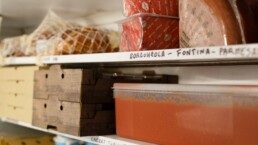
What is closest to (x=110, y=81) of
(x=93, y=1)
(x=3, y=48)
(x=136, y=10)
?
(x=136, y=10)

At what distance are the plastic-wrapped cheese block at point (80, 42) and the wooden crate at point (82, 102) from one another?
0.09 m

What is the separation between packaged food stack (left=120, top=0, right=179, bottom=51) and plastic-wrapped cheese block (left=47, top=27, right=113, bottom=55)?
352 millimetres

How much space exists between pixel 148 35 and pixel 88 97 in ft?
1.12

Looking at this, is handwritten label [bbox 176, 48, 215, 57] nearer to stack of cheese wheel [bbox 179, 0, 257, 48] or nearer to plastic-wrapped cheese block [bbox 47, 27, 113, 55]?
stack of cheese wheel [bbox 179, 0, 257, 48]

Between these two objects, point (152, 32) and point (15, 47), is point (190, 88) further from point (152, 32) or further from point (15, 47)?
point (15, 47)

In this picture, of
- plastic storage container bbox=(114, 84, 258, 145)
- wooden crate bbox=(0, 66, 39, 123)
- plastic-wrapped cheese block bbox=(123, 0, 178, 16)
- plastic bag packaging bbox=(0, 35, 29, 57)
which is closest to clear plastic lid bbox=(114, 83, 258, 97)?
plastic storage container bbox=(114, 84, 258, 145)

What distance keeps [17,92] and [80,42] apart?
0.50m

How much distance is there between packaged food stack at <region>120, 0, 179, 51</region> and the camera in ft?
3.38

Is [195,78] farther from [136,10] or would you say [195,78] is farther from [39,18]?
[39,18]

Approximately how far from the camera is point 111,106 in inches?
50.6

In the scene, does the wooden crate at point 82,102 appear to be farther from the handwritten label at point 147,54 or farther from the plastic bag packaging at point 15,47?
the plastic bag packaging at point 15,47

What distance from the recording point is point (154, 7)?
1.05m

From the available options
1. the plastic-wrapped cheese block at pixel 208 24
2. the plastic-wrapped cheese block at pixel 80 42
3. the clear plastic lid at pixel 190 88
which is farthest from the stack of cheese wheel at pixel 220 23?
the plastic-wrapped cheese block at pixel 80 42

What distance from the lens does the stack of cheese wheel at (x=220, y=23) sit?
32.8 inches
